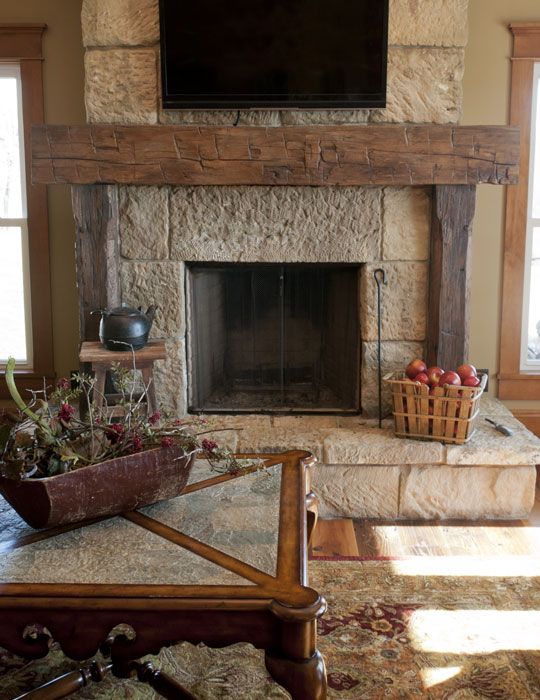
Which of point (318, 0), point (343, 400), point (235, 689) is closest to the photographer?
point (235, 689)

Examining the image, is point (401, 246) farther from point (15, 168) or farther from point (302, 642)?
point (302, 642)

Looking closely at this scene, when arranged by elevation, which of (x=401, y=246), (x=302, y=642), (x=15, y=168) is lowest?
(x=302, y=642)

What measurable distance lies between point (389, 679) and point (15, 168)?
9.94ft

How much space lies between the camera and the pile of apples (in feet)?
9.78

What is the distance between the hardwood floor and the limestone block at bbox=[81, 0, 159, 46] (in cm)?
214

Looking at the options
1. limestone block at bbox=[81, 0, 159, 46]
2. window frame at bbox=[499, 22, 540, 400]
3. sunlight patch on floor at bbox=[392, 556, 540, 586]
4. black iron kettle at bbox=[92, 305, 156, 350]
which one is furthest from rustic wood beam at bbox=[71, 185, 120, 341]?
window frame at bbox=[499, 22, 540, 400]

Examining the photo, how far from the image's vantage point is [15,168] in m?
3.85

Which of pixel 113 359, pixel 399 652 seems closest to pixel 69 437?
pixel 399 652

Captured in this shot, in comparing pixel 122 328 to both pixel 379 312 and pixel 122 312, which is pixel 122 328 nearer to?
pixel 122 312

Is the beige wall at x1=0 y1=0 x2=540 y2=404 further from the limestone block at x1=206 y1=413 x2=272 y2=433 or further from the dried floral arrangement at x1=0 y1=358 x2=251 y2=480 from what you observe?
the dried floral arrangement at x1=0 y1=358 x2=251 y2=480

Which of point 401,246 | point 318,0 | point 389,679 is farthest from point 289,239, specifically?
point 389,679

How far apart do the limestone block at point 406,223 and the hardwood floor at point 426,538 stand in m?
1.14

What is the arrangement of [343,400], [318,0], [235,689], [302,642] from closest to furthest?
1. [302,642]
2. [235,689]
3. [318,0]
4. [343,400]

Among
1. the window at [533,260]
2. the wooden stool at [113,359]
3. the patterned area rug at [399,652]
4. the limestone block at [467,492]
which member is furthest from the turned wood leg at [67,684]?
the window at [533,260]
